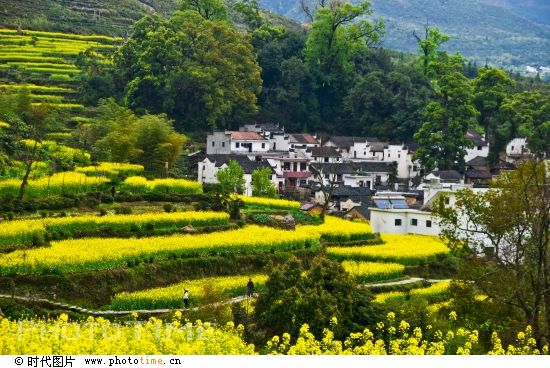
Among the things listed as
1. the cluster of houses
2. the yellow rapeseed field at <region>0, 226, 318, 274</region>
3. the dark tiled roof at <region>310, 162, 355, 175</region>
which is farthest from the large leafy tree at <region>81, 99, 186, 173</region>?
the dark tiled roof at <region>310, 162, 355, 175</region>

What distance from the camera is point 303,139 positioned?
188 feet

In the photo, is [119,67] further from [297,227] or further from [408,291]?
[408,291]

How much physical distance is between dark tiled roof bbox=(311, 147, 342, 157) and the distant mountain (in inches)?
3869

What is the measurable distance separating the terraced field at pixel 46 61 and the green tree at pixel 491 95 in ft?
72.3

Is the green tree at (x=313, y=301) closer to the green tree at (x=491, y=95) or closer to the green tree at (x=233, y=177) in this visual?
the green tree at (x=233, y=177)

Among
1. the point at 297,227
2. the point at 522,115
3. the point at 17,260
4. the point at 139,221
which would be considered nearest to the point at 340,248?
the point at 297,227

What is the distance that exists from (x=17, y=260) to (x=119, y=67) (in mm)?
31435

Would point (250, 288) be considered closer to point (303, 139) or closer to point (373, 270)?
point (373, 270)

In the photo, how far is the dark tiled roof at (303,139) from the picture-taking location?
5671 centimetres

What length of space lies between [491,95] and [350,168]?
11.7 metres

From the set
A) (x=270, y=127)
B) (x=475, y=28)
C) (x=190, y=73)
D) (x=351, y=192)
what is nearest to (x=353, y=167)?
(x=270, y=127)

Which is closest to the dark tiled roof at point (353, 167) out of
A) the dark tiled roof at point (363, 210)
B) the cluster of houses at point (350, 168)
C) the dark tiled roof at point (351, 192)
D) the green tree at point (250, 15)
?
the cluster of houses at point (350, 168)

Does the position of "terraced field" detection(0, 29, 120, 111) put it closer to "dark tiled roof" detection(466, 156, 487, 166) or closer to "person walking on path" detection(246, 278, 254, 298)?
"dark tiled roof" detection(466, 156, 487, 166)

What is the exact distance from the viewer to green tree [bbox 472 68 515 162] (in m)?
61.6
